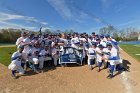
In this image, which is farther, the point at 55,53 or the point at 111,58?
the point at 55,53

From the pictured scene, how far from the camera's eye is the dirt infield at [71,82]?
814cm

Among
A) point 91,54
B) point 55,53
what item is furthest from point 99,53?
point 55,53

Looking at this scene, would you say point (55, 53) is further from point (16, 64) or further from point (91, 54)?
point (16, 64)

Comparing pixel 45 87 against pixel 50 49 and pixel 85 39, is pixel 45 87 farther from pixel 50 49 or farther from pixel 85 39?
pixel 85 39

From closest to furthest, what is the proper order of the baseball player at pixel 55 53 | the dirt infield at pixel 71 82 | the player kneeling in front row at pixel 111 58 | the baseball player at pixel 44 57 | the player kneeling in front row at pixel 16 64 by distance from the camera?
the dirt infield at pixel 71 82
the player kneeling in front row at pixel 111 58
the player kneeling in front row at pixel 16 64
the baseball player at pixel 44 57
the baseball player at pixel 55 53

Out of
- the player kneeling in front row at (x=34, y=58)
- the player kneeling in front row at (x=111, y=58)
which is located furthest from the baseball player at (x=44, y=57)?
the player kneeling in front row at (x=111, y=58)

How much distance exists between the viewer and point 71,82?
9203 mm

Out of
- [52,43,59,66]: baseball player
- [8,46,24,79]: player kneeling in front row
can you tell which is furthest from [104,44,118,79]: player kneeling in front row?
[8,46,24,79]: player kneeling in front row

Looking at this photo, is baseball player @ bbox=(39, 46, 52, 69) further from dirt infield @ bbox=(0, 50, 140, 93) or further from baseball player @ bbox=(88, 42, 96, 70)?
baseball player @ bbox=(88, 42, 96, 70)

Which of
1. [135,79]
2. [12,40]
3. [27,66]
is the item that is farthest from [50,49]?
[12,40]

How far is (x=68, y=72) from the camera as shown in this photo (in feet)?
36.3

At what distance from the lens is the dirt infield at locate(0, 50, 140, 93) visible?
814cm

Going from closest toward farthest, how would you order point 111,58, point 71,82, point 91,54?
point 71,82, point 111,58, point 91,54

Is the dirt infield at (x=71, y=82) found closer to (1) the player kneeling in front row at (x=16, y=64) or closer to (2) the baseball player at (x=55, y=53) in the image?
(1) the player kneeling in front row at (x=16, y=64)
